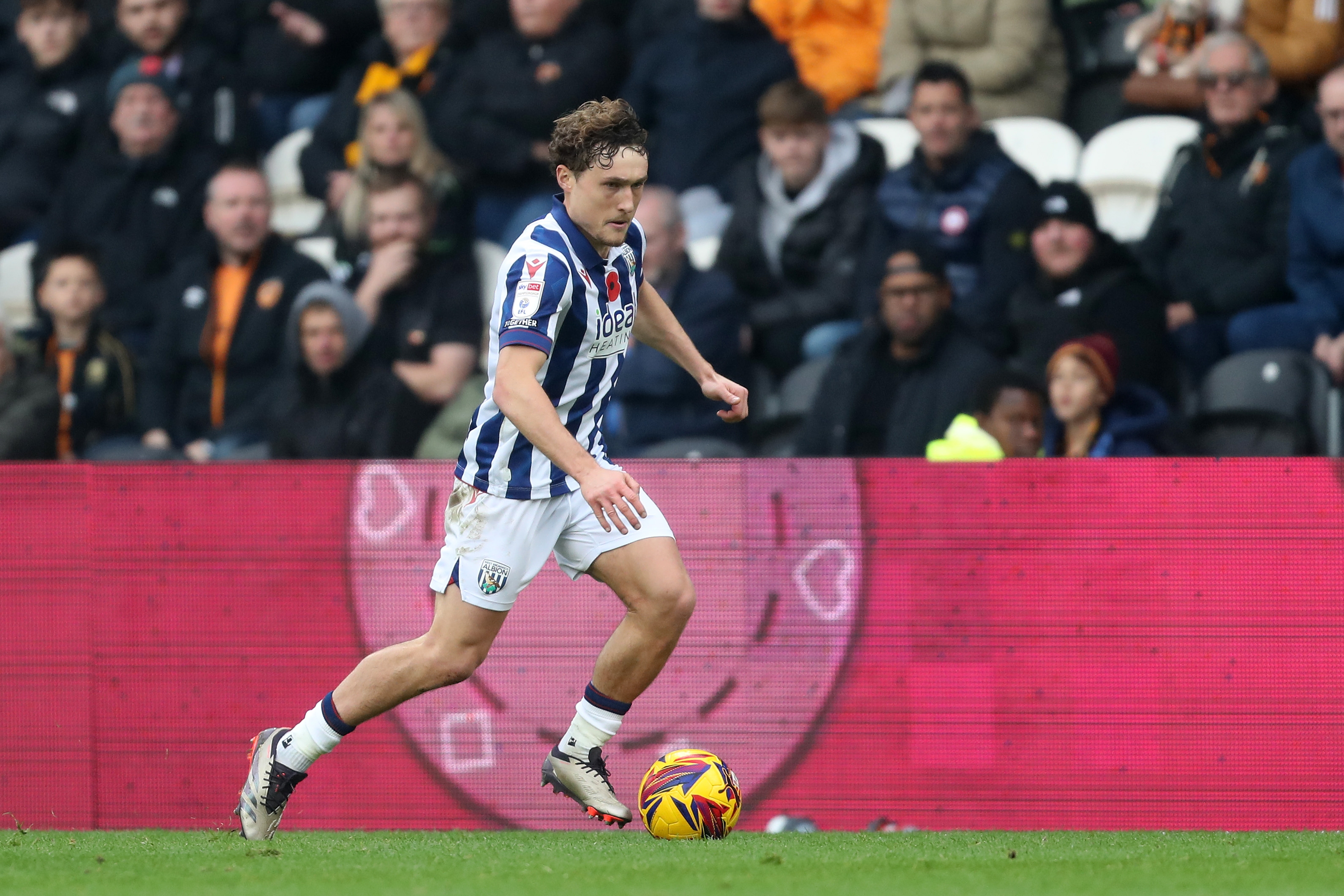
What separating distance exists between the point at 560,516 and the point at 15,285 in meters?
6.78

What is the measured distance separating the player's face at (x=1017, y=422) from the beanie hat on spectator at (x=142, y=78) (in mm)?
5541

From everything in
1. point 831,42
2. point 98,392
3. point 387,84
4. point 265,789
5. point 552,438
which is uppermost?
point 831,42

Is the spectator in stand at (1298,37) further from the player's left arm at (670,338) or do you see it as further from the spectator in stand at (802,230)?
the player's left arm at (670,338)

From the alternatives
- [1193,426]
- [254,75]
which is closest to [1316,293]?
[1193,426]

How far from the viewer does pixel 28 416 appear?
380 inches

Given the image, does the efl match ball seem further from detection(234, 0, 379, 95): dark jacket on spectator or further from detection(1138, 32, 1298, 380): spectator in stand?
detection(234, 0, 379, 95): dark jacket on spectator

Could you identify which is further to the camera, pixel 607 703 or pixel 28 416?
pixel 28 416

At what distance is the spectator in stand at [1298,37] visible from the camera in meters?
8.44

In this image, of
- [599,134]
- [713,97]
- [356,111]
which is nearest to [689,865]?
[599,134]

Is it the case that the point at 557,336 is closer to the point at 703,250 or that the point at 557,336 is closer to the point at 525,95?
the point at 703,250

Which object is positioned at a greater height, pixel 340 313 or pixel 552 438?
pixel 552 438

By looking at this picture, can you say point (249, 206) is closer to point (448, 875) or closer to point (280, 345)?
point (280, 345)

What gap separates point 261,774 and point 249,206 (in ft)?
17.6

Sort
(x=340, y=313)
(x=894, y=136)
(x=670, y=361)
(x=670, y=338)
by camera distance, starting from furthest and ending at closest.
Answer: (x=340, y=313), (x=894, y=136), (x=670, y=361), (x=670, y=338)
